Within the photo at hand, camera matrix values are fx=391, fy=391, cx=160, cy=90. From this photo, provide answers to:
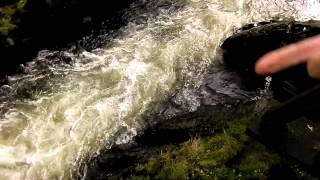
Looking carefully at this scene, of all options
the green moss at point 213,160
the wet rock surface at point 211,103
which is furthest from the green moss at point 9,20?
the green moss at point 213,160

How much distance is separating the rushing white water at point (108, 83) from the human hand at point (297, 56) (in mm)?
5973

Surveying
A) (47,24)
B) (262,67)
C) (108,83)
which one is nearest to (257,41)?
(108,83)

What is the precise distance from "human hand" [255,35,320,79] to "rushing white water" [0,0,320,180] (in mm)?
5973

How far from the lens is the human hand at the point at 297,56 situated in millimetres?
2328

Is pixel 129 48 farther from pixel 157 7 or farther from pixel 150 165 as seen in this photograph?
pixel 150 165

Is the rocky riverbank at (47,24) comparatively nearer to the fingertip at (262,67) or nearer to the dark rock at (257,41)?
the dark rock at (257,41)

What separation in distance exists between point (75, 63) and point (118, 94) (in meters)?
1.81

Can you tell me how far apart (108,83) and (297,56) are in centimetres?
731

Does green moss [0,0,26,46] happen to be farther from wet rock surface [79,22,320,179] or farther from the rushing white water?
wet rock surface [79,22,320,179]

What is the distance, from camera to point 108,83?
9.36m

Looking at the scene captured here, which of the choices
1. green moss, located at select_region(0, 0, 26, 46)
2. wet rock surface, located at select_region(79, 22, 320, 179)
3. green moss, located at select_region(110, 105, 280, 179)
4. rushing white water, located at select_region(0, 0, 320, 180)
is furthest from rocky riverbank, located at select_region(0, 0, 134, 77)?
green moss, located at select_region(110, 105, 280, 179)

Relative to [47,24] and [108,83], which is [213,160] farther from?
[47,24]

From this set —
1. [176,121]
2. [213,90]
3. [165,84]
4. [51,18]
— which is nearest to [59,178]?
[176,121]

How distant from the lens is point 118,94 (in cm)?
905
